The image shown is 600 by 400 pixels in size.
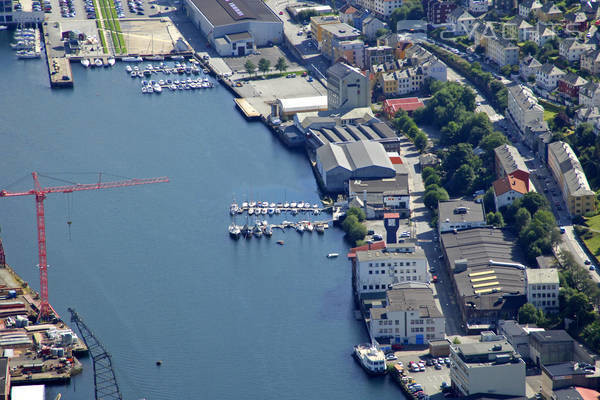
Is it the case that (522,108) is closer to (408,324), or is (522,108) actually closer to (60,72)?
(408,324)

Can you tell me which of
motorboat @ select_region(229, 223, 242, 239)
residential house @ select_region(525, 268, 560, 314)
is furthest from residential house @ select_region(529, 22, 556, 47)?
residential house @ select_region(525, 268, 560, 314)

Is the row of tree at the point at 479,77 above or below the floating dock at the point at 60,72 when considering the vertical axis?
below

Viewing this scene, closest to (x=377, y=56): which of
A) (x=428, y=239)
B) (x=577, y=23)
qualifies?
(x=577, y=23)

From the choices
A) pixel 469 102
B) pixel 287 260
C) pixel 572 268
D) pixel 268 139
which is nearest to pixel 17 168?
pixel 268 139

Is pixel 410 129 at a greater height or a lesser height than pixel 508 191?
greater

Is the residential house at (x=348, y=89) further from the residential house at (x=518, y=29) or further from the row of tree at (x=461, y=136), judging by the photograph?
the residential house at (x=518, y=29)

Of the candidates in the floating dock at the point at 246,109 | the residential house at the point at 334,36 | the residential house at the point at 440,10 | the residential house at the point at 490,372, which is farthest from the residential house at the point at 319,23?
the residential house at the point at 490,372

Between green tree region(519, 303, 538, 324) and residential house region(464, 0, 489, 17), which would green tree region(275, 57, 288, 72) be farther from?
green tree region(519, 303, 538, 324)
